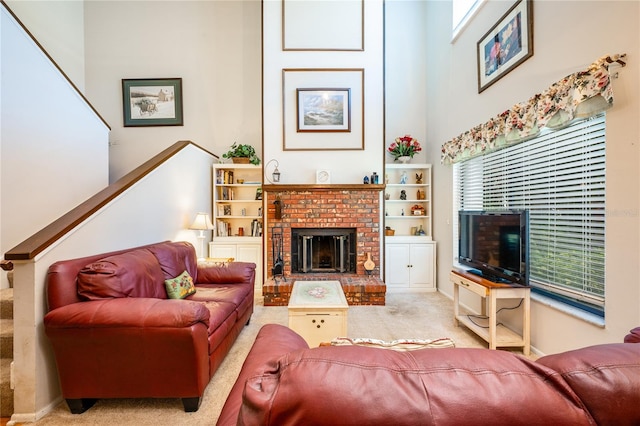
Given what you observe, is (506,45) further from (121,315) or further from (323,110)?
(121,315)

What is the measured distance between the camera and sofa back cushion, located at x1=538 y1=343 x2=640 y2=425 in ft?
1.91

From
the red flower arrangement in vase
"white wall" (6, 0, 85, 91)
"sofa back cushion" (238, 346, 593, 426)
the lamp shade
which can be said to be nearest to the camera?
"sofa back cushion" (238, 346, 593, 426)

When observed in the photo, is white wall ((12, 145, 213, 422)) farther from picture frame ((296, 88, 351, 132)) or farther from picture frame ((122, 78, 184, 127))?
picture frame ((296, 88, 351, 132))

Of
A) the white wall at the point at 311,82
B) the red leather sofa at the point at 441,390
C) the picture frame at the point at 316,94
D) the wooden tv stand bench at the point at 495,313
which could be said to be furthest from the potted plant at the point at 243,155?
the red leather sofa at the point at 441,390

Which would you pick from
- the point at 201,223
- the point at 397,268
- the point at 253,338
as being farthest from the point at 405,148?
the point at 253,338

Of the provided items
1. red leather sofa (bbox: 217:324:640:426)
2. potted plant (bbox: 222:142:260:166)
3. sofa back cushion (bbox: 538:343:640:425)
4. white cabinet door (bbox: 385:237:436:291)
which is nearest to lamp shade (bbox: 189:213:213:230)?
potted plant (bbox: 222:142:260:166)

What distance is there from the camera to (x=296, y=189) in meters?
4.27

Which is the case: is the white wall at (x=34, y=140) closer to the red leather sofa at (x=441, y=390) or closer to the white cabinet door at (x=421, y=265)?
the red leather sofa at (x=441, y=390)

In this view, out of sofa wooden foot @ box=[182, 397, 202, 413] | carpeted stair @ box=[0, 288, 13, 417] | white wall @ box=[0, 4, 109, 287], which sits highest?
white wall @ box=[0, 4, 109, 287]

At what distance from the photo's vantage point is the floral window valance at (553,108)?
181 centimetres

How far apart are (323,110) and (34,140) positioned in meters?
3.41

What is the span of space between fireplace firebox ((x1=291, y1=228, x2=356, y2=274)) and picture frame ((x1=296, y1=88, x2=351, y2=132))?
157 centimetres

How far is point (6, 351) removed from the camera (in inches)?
79.6

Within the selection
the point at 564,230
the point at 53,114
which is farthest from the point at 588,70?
the point at 53,114
